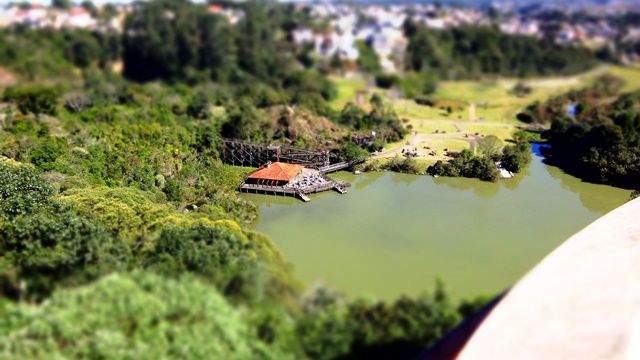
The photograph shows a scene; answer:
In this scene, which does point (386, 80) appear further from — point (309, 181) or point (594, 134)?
point (309, 181)

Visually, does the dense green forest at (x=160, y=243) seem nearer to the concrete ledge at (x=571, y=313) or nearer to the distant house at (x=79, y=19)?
the concrete ledge at (x=571, y=313)

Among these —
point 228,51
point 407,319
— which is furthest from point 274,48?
point 407,319

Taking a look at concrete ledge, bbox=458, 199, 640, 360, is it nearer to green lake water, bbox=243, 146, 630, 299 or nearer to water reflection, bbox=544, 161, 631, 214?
green lake water, bbox=243, 146, 630, 299

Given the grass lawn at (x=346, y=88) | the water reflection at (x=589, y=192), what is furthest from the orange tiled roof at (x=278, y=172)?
the grass lawn at (x=346, y=88)

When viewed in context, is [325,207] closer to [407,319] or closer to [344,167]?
[344,167]

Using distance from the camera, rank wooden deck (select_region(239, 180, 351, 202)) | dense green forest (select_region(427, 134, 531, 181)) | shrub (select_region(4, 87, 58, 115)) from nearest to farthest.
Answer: wooden deck (select_region(239, 180, 351, 202)) → dense green forest (select_region(427, 134, 531, 181)) → shrub (select_region(4, 87, 58, 115))

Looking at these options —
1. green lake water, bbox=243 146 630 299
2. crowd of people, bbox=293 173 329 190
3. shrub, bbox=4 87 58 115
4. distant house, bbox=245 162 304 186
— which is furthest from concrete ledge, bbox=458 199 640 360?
shrub, bbox=4 87 58 115

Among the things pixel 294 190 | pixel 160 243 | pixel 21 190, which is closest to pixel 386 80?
pixel 294 190
